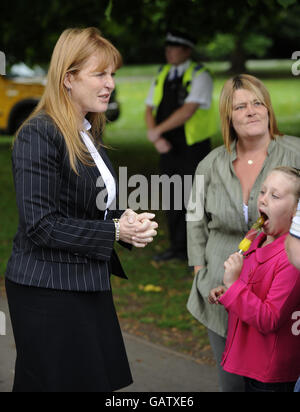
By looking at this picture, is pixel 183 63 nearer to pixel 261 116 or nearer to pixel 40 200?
pixel 261 116

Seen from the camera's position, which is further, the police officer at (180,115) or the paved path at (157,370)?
the police officer at (180,115)

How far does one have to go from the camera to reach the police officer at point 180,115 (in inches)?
327

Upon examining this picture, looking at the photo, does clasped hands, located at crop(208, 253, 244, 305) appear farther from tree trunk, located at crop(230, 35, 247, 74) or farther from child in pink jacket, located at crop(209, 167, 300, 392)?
tree trunk, located at crop(230, 35, 247, 74)

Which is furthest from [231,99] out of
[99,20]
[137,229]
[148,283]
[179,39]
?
[99,20]

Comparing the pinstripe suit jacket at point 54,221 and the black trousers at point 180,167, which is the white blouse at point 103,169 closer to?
the pinstripe suit jacket at point 54,221

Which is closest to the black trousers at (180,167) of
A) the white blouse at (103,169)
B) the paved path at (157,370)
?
the paved path at (157,370)

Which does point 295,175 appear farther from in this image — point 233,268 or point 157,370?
point 157,370

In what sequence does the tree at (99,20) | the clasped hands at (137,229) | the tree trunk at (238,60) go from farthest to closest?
the tree trunk at (238,60) < the tree at (99,20) < the clasped hands at (137,229)

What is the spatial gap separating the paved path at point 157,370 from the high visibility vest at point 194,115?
9.48 feet

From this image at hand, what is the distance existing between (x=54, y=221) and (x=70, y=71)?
2.16 feet

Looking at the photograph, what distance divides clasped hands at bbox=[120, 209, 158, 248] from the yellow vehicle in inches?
697

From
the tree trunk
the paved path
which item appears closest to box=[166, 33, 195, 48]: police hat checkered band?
the paved path

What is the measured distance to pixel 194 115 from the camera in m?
8.38

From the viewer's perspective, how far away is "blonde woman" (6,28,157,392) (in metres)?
3.16
